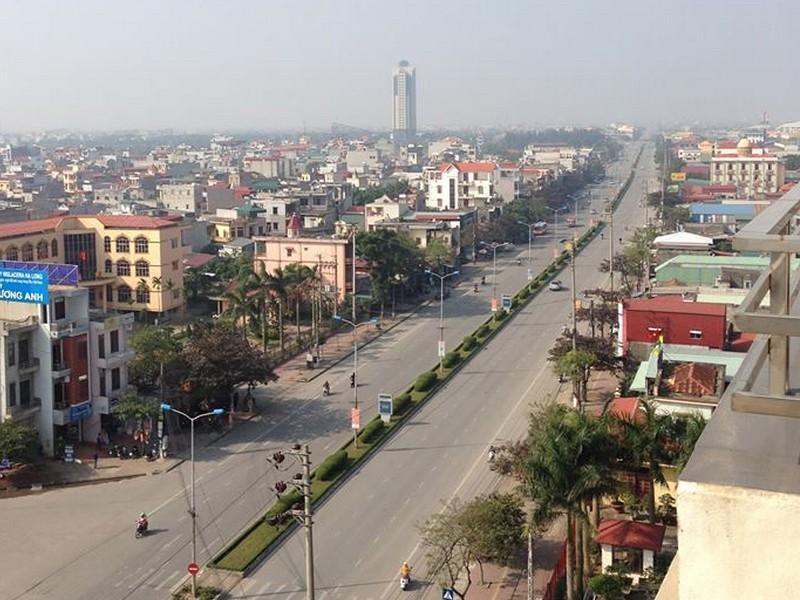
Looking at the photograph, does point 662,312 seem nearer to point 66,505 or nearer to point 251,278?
point 251,278

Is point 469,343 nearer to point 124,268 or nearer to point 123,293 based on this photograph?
point 123,293

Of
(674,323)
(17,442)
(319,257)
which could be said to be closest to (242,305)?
(319,257)

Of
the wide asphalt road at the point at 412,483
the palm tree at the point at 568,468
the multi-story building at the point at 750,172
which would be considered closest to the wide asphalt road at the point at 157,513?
the wide asphalt road at the point at 412,483

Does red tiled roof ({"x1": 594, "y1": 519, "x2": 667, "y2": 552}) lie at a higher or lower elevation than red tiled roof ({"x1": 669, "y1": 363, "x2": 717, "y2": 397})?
lower

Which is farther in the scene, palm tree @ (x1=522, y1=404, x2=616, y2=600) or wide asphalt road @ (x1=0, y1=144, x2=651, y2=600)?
wide asphalt road @ (x1=0, y1=144, x2=651, y2=600)

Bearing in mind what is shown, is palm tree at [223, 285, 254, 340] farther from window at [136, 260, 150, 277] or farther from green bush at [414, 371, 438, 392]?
window at [136, 260, 150, 277]

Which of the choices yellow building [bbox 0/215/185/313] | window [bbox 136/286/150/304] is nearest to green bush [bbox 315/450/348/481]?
yellow building [bbox 0/215/185/313]

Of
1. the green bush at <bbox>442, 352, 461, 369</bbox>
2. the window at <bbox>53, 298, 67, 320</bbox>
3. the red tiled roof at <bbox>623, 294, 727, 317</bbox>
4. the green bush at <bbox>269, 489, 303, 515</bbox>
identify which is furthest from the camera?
the green bush at <bbox>442, 352, 461, 369</bbox>
